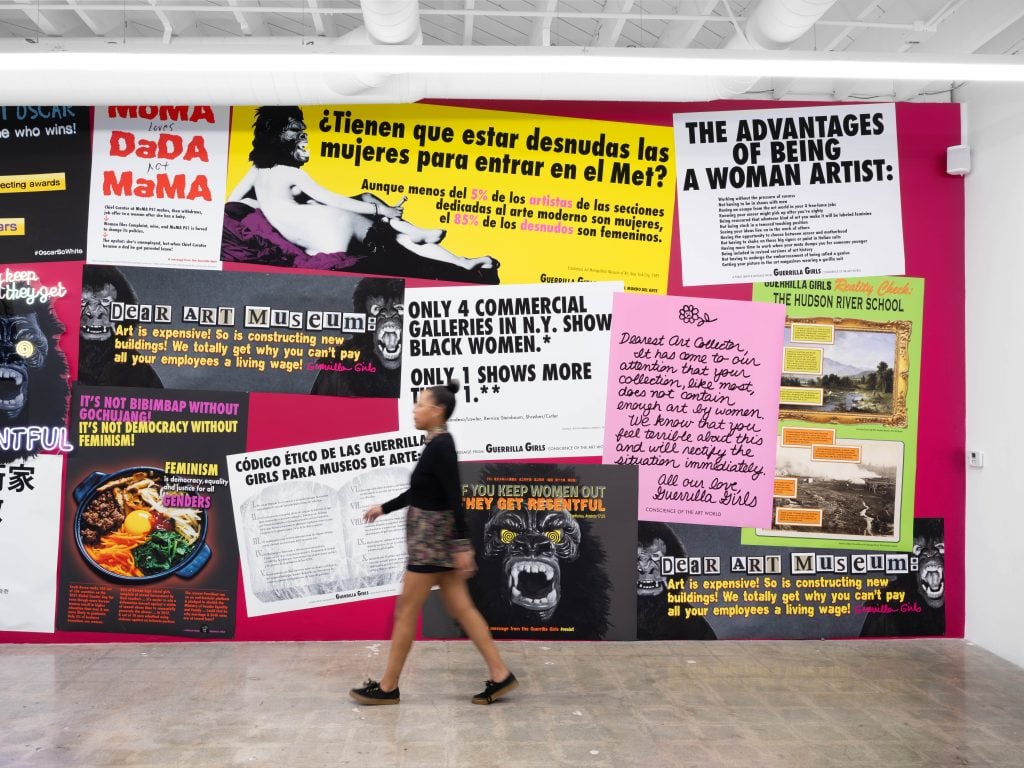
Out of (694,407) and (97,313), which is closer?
(97,313)

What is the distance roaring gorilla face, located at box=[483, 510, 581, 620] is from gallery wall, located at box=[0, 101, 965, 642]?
0.16ft

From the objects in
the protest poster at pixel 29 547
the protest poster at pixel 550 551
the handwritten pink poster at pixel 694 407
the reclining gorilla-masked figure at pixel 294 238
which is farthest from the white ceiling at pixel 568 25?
the protest poster at pixel 550 551

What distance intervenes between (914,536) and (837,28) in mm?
2754

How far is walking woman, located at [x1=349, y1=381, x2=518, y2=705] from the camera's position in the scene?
12.8 ft

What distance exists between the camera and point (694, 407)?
5176 mm

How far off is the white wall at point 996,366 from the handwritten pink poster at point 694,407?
3.62ft

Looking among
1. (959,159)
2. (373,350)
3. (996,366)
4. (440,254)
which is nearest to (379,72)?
(440,254)

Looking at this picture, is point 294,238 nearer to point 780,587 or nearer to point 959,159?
point 780,587

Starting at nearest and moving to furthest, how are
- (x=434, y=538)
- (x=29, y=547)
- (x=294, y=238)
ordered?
(x=434, y=538)
(x=29, y=547)
(x=294, y=238)

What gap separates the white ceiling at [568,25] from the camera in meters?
4.42

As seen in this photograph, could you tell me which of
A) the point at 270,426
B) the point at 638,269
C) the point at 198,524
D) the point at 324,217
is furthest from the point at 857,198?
the point at 198,524

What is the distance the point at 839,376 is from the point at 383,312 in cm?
250

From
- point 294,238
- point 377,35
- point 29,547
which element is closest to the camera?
point 377,35

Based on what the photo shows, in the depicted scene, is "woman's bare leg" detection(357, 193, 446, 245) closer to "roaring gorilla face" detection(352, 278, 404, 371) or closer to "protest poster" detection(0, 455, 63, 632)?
"roaring gorilla face" detection(352, 278, 404, 371)
